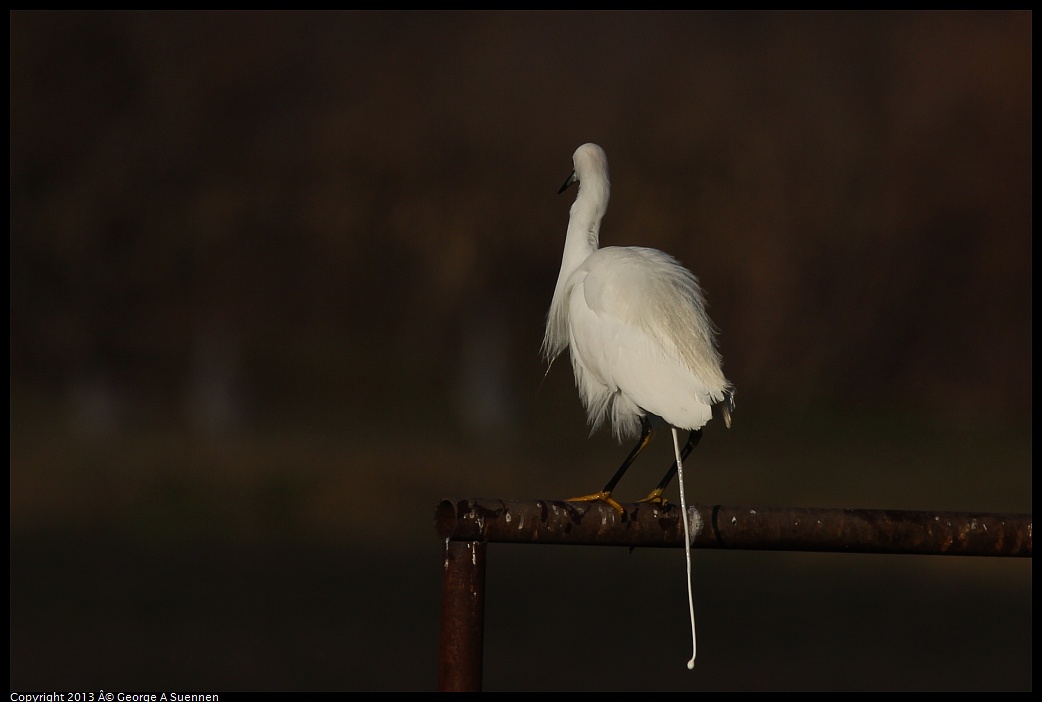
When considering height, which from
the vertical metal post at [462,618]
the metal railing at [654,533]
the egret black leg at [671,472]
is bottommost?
the vertical metal post at [462,618]

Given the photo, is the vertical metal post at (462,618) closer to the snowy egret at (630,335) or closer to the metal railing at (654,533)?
the metal railing at (654,533)

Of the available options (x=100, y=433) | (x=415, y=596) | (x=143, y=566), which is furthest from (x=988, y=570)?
(x=100, y=433)

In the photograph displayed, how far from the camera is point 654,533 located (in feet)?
8.00

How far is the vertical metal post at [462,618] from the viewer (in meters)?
2.23

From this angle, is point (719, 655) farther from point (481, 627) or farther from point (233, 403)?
point (481, 627)

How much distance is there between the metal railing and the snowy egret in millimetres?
512

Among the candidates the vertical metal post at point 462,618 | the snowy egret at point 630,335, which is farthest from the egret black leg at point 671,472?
the vertical metal post at point 462,618

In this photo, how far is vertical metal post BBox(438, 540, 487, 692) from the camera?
223 cm

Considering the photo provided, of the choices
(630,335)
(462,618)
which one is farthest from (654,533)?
(630,335)

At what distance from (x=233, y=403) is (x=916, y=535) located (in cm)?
897

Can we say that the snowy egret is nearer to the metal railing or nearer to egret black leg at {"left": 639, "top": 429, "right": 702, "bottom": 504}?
egret black leg at {"left": 639, "top": 429, "right": 702, "bottom": 504}

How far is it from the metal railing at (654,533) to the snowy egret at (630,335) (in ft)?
1.68

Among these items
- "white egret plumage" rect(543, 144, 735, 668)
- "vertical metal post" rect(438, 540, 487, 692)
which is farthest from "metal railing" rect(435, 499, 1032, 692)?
"white egret plumage" rect(543, 144, 735, 668)

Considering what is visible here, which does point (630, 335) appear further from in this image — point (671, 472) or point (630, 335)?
point (671, 472)
